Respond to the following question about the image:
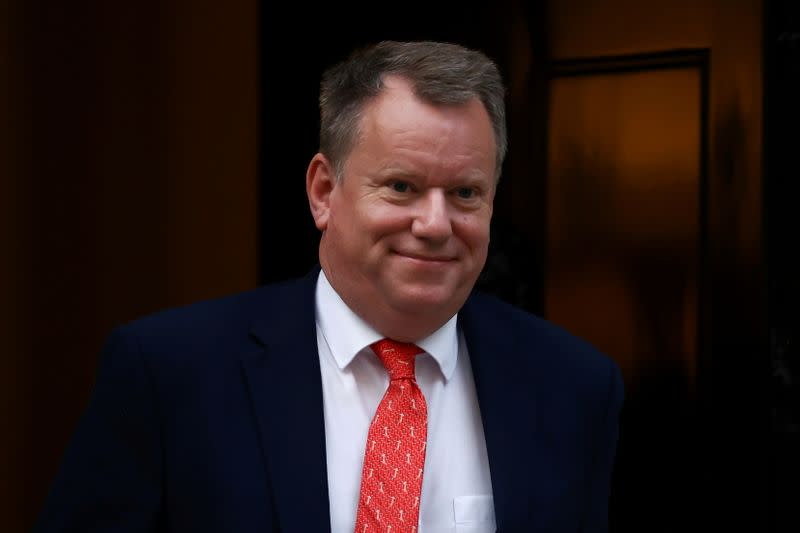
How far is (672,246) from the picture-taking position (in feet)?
11.3

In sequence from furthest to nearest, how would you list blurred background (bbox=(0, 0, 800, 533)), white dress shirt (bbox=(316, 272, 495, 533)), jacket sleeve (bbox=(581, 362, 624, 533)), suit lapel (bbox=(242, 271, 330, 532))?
blurred background (bbox=(0, 0, 800, 533)), jacket sleeve (bbox=(581, 362, 624, 533)), white dress shirt (bbox=(316, 272, 495, 533)), suit lapel (bbox=(242, 271, 330, 532))

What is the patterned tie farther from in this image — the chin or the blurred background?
the blurred background

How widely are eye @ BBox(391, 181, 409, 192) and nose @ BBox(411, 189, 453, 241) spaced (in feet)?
0.12

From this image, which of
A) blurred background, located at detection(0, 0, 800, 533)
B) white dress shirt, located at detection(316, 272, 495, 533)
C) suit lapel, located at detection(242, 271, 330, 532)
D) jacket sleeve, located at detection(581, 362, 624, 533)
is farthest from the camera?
blurred background, located at detection(0, 0, 800, 533)

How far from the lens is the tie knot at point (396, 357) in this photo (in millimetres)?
2135

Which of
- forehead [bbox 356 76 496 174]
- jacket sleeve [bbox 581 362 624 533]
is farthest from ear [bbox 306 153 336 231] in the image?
jacket sleeve [bbox 581 362 624 533]

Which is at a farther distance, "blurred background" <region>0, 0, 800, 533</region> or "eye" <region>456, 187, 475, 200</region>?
"blurred background" <region>0, 0, 800, 533</region>

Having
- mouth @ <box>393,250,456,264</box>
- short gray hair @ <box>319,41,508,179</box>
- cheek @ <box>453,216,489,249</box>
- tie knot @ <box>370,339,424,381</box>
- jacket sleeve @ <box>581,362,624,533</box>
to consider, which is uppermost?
short gray hair @ <box>319,41,508,179</box>

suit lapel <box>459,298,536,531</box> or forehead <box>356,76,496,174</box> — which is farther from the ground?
forehead <box>356,76,496,174</box>

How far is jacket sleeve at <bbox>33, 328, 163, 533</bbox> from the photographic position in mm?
1978

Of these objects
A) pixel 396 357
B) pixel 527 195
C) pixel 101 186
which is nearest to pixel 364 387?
pixel 396 357

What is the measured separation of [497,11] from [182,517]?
2.19m

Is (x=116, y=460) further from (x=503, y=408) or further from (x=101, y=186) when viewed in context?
(x=101, y=186)

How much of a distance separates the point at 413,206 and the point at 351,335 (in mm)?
300
